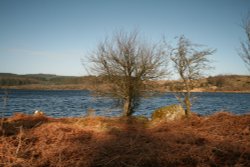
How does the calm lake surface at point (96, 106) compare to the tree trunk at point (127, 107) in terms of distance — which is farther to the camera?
the calm lake surface at point (96, 106)

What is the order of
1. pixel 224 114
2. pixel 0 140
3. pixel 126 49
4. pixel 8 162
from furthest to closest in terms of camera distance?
1. pixel 126 49
2. pixel 224 114
3. pixel 0 140
4. pixel 8 162

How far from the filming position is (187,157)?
3881mm

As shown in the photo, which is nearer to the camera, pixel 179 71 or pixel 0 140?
pixel 0 140

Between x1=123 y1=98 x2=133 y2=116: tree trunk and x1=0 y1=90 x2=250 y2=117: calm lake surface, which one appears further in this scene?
x1=0 y1=90 x2=250 y2=117: calm lake surface

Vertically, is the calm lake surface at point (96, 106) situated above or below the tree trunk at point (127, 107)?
below

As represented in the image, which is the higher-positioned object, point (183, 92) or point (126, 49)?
point (126, 49)

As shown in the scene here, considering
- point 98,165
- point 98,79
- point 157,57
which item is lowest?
point 98,165

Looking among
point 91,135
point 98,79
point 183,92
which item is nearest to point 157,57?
point 183,92

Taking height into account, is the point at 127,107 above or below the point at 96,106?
above

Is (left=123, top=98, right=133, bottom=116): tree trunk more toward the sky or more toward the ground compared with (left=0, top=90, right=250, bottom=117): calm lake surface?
more toward the sky

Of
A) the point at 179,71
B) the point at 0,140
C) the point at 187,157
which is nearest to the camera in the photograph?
the point at 187,157

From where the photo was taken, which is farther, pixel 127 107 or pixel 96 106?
pixel 96 106

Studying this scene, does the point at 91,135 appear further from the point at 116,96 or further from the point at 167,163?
the point at 116,96

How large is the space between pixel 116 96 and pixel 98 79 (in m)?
2.03
